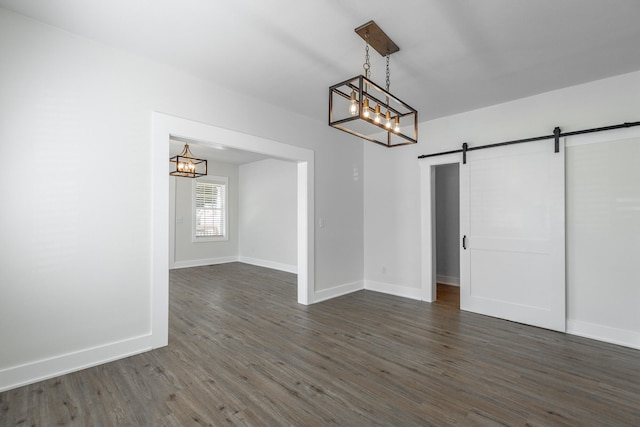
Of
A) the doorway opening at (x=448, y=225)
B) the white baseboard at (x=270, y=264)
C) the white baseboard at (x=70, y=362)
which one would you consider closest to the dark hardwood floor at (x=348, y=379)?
the white baseboard at (x=70, y=362)

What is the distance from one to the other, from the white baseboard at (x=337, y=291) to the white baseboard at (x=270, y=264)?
205cm

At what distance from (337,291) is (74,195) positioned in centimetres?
371

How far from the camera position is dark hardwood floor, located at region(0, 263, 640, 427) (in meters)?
1.97

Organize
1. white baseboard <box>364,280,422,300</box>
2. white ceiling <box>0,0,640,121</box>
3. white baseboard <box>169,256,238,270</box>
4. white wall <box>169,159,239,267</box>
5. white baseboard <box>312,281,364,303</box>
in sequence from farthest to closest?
white wall <box>169,159,239,267</box>
white baseboard <box>169,256,238,270</box>
white baseboard <box>364,280,422,300</box>
white baseboard <box>312,281,364,303</box>
white ceiling <box>0,0,640,121</box>

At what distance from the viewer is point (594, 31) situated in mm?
2449

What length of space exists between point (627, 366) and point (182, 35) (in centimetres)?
492

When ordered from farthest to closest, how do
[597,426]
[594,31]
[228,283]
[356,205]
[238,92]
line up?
[228,283] < [356,205] < [238,92] < [594,31] < [597,426]

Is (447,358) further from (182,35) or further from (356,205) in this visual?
(182,35)

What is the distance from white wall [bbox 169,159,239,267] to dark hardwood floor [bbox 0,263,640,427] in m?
4.23

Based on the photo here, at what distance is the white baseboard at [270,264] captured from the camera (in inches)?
278

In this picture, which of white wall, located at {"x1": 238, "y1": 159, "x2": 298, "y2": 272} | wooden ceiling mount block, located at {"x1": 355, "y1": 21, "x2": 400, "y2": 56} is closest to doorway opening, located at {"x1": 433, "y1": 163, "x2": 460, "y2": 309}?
white wall, located at {"x1": 238, "y1": 159, "x2": 298, "y2": 272}

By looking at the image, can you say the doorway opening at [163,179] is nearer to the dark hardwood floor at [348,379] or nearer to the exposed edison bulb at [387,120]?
the dark hardwood floor at [348,379]

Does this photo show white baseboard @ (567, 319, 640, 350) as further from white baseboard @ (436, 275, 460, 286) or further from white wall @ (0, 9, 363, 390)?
white wall @ (0, 9, 363, 390)

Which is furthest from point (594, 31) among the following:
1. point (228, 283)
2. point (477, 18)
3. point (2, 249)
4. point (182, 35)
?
point (228, 283)
